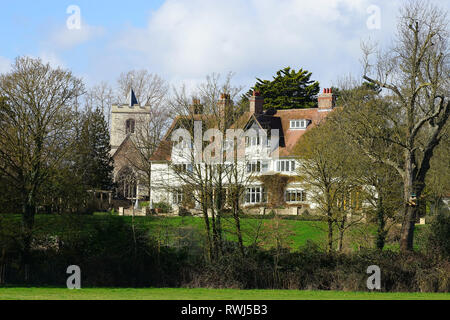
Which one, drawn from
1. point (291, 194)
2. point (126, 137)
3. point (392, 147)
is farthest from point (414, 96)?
A: point (126, 137)

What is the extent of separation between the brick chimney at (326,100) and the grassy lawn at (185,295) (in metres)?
35.0

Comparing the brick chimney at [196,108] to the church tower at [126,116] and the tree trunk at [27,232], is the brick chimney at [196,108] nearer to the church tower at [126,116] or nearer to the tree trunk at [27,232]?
the tree trunk at [27,232]

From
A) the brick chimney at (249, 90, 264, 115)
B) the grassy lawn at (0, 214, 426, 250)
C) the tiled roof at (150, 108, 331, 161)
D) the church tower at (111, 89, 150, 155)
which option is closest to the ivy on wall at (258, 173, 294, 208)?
the tiled roof at (150, 108, 331, 161)

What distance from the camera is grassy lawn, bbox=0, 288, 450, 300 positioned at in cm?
2003

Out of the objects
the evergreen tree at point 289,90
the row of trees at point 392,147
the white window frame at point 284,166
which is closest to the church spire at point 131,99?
the evergreen tree at point 289,90

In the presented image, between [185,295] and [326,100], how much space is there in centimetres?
3851

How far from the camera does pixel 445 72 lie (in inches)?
1192

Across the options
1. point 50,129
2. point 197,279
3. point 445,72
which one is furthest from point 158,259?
point 445,72

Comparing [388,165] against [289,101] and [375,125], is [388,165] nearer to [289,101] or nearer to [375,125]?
[375,125]

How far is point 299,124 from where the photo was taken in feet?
190

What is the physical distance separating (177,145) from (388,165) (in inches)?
401

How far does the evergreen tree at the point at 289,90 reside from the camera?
6606cm

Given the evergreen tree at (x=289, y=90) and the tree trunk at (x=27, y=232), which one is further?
the evergreen tree at (x=289, y=90)

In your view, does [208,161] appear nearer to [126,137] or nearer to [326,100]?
[326,100]
